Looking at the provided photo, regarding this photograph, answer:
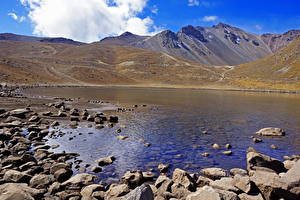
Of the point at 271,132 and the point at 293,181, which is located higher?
the point at 293,181

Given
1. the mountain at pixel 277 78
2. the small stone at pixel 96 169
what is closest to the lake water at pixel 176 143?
the small stone at pixel 96 169

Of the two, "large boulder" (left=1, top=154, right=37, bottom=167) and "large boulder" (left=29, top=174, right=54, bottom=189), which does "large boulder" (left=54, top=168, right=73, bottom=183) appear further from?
"large boulder" (left=1, top=154, right=37, bottom=167)

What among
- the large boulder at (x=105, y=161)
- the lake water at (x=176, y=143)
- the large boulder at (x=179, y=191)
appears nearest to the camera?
the large boulder at (x=179, y=191)

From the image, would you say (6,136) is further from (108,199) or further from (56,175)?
(108,199)

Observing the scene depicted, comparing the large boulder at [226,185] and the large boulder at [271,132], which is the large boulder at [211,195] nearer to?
the large boulder at [226,185]

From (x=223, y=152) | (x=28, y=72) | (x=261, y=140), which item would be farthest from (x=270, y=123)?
(x=28, y=72)

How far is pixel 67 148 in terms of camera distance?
89.3ft

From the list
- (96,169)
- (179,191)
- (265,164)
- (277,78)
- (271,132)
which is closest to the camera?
(179,191)

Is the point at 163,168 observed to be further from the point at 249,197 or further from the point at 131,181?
the point at 249,197

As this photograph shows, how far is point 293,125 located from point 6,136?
43.3 metres

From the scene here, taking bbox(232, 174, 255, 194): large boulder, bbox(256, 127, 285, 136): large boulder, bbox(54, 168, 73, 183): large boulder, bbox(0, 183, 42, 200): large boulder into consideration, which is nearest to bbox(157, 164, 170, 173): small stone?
bbox(232, 174, 255, 194): large boulder

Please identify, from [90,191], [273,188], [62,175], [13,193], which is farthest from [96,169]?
[273,188]

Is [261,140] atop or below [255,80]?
below

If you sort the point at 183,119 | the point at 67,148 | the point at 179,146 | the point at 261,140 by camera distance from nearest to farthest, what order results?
the point at 67,148 → the point at 179,146 → the point at 261,140 → the point at 183,119
